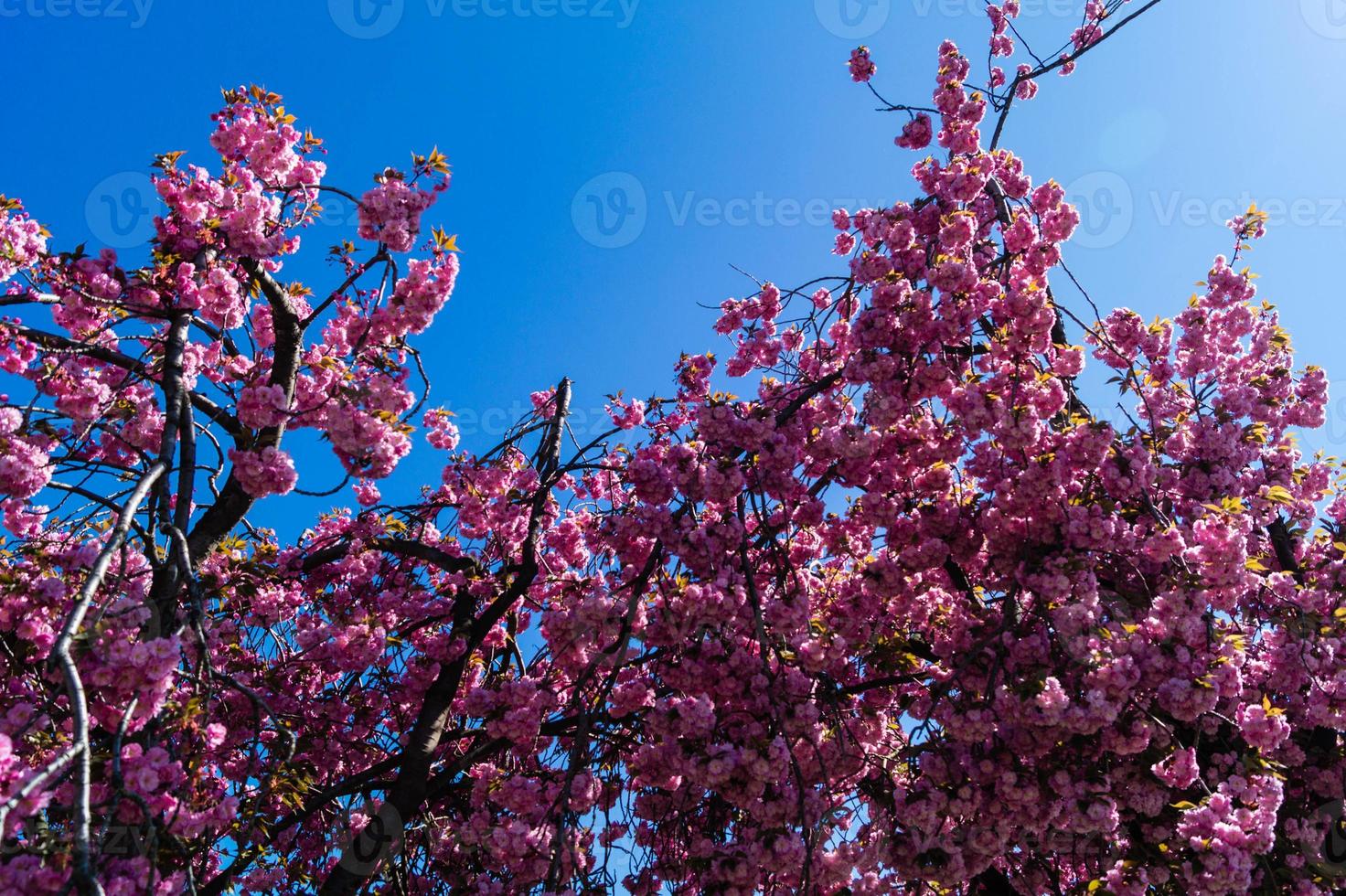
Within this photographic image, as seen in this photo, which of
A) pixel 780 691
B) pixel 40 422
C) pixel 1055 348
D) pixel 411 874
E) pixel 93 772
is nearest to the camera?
pixel 93 772

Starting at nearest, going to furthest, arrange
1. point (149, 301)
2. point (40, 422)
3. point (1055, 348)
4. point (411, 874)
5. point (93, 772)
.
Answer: point (93, 772) → point (40, 422) → point (149, 301) → point (1055, 348) → point (411, 874)

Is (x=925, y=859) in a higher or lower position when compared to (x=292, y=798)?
lower

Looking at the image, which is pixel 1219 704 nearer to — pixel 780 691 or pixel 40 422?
pixel 780 691

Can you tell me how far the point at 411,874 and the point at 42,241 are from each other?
4.77m

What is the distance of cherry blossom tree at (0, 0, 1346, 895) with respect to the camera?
167 inches

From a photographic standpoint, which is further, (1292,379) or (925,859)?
(1292,379)

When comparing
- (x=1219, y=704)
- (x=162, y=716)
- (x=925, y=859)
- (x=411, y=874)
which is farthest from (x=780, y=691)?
(x=411, y=874)

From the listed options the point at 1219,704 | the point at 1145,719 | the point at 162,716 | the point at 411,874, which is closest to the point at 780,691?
the point at 1145,719

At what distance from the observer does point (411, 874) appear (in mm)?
6297

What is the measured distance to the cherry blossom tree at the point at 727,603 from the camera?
4.23 metres

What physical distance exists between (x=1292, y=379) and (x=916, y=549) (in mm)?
3656

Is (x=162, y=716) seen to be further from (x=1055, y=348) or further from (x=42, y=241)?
(x=1055, y=348)

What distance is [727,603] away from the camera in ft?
15.7

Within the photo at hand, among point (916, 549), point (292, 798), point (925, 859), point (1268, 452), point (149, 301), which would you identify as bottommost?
point (925, 859)
